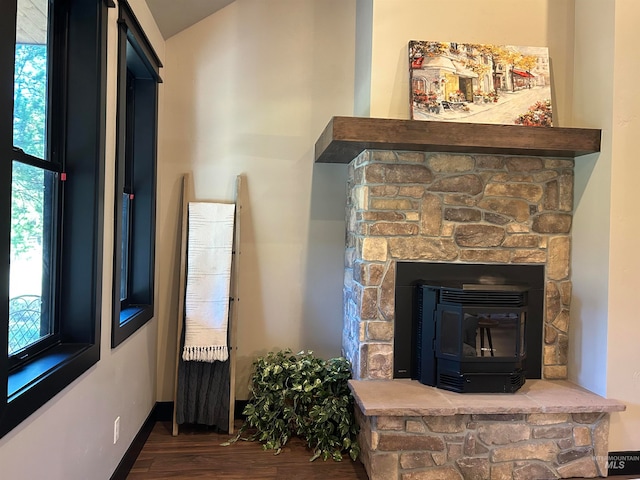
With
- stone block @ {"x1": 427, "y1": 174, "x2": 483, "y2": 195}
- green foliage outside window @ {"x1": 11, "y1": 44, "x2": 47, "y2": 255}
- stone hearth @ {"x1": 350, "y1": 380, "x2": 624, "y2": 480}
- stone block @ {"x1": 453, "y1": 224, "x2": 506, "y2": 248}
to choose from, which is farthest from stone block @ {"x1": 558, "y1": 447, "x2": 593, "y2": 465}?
green foliage outside window @ {"x1": 11, "y1": 44, "x2": 47, "y2": 255}

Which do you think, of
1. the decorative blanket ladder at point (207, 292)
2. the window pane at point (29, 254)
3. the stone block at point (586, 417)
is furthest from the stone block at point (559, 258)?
the window pane at point (29, 254)

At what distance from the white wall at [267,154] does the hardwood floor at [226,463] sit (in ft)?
1.42

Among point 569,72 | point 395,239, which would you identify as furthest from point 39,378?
point 569,72

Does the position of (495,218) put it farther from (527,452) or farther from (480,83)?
(527,452)

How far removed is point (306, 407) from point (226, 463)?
1.96 ft

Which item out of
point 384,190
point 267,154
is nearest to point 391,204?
point 384,190

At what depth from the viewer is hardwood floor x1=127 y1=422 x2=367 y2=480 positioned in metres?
2.53

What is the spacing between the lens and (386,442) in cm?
242

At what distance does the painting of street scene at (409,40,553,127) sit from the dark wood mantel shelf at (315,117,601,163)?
7.1 inches

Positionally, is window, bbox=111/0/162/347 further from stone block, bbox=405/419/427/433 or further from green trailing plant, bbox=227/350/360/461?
stone block, bbox=405/419/427/433

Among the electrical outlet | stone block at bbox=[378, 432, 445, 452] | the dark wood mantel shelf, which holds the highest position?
the dark wood mantel shelf

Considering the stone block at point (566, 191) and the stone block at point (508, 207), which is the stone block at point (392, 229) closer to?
the stone block at point (508, 207)

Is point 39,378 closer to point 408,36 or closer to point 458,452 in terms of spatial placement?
point 458,452

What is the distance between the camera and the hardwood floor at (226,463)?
99.6 inches
